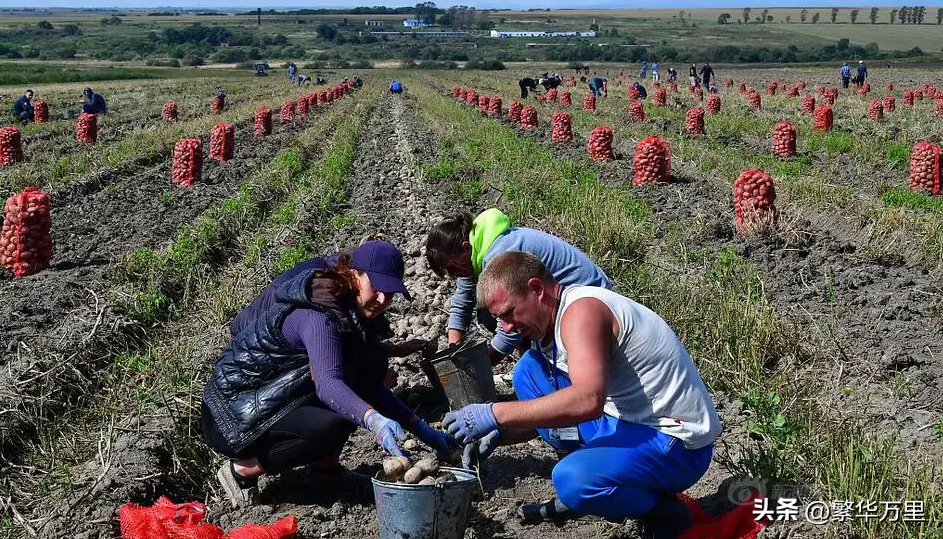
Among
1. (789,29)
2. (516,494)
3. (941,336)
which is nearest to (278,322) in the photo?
(516,494)

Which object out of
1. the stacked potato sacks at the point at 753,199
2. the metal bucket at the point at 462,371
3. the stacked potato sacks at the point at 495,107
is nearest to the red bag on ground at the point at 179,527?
the metal bucket at the point at 462,371

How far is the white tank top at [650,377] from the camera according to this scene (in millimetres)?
3586

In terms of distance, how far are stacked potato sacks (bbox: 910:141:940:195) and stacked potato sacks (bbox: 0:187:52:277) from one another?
A: 9.38 meters

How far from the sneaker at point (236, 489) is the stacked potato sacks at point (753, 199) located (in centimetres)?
561

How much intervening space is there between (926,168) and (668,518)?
9.26 meters

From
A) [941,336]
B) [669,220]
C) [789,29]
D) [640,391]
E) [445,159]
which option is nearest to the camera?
[640,391]

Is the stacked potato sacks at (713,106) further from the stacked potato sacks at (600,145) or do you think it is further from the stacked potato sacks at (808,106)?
the stacked potato sacks at (600,145)

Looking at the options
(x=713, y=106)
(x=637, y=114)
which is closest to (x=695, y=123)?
(x=637, y=114)

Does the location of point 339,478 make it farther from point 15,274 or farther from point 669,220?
point 669,220

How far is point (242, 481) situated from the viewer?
4.55m

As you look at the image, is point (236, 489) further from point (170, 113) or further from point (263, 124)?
point (170, 113)

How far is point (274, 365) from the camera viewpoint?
4387 millimetres

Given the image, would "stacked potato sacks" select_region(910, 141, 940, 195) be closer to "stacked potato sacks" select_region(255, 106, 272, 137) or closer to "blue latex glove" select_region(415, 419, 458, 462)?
"blue latex glove" select_region(415, 419, 458, 462)

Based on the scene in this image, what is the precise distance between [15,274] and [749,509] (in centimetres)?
692
